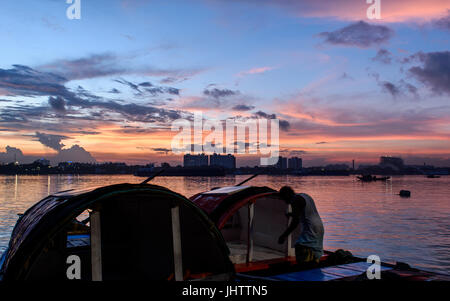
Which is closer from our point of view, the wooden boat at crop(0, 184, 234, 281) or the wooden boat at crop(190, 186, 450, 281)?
the wooden boat at crop(0, 184, 234, 281)

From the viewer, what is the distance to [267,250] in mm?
12945

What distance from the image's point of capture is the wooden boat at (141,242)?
24.1 feet

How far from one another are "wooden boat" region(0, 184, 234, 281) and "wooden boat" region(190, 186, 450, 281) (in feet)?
5.61

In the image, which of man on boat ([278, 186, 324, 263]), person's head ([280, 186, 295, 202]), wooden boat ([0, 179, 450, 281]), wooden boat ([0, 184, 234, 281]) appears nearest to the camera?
wooden boat ([0, 179, 450, 281])

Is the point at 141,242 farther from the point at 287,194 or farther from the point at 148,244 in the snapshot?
the point at 287,194

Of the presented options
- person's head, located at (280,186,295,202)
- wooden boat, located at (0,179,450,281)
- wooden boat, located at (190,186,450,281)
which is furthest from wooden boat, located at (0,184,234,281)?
person's head, located at (280,186,295,202)

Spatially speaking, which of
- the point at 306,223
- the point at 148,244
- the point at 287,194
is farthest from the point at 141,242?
the point at 306,223

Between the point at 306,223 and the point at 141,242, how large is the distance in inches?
155

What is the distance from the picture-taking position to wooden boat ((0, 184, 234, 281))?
734cm

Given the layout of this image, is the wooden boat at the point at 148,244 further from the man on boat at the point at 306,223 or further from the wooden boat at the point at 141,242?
the man on boat at the point at 306,223

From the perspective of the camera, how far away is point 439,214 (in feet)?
165

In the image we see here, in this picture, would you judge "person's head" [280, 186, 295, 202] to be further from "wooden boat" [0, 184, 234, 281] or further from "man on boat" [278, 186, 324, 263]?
"wooden boat" [0, 184, 234, 281]
